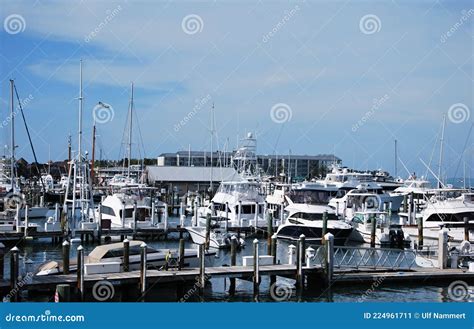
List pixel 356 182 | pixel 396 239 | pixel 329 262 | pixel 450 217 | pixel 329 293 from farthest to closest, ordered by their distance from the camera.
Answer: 1. pixel 356 182
2. pixel 450 217
3. pixel 396 239
4. pixel 329 262
5. pixel 329 293

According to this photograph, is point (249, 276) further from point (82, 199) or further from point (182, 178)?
point (182, 178)

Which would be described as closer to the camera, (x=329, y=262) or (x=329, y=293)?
(x=329, y=293)

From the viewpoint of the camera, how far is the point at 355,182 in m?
66.3

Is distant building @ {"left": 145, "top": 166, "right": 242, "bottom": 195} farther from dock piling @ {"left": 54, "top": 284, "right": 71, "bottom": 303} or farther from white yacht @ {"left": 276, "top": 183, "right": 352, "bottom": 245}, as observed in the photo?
dock piling @ {"left": 54, "top": 284, "right": 71, "bottom": 303}

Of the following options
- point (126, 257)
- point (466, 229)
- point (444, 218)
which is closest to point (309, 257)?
point (126, 257)

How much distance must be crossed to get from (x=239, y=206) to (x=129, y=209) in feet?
23.2

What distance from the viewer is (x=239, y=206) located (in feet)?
147

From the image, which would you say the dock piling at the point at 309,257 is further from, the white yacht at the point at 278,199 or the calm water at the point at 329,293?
the white yacht at the point at 278,199

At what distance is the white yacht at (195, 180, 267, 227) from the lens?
4400 cm

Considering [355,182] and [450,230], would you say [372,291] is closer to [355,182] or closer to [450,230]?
[450,230]

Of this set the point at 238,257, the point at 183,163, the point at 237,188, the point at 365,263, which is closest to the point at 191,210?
the point at 237,188

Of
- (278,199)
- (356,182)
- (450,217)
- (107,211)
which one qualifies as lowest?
(107,211)

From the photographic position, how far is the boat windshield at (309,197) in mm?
50781

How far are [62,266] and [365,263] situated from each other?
1103 cm
